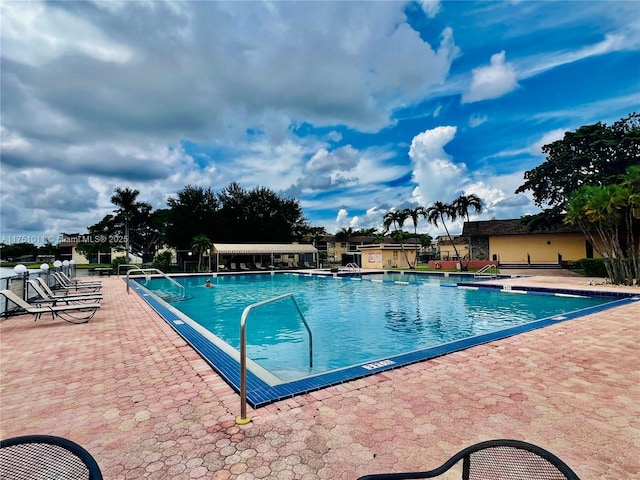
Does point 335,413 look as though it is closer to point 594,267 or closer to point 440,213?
point 594,267

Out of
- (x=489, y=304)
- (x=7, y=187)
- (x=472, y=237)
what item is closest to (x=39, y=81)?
(x=7, y=187)

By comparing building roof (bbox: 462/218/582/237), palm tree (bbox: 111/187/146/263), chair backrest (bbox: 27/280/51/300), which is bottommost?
chair backrest (bbox: 27/280/51/300)

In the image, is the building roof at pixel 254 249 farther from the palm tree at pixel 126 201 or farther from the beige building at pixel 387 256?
the palm tree at pixel 126 201

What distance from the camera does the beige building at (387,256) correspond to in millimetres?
35062

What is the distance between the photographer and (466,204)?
29.3 m

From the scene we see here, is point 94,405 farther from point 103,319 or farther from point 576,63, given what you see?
point 576,63

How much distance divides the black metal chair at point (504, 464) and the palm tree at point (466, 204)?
98.7 ft

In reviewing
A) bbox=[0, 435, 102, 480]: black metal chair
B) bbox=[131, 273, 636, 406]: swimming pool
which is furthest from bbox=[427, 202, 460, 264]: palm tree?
bbox=[0, 435, 102, 480]: black metal chair

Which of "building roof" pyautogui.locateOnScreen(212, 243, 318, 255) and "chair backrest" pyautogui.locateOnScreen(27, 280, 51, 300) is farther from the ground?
"building roof" pyautogui.locateOnScreen(212, 243, 318, 255)

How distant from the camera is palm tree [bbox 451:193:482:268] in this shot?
2906cm

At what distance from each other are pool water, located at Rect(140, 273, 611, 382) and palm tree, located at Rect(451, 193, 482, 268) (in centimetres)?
1322

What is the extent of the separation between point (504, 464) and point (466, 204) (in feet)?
99.3

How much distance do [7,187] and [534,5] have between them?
17.8 meters

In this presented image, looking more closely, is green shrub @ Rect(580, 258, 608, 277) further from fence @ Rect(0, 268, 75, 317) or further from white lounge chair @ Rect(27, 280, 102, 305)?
fence @ Rect(0, 268, 75, 317)
